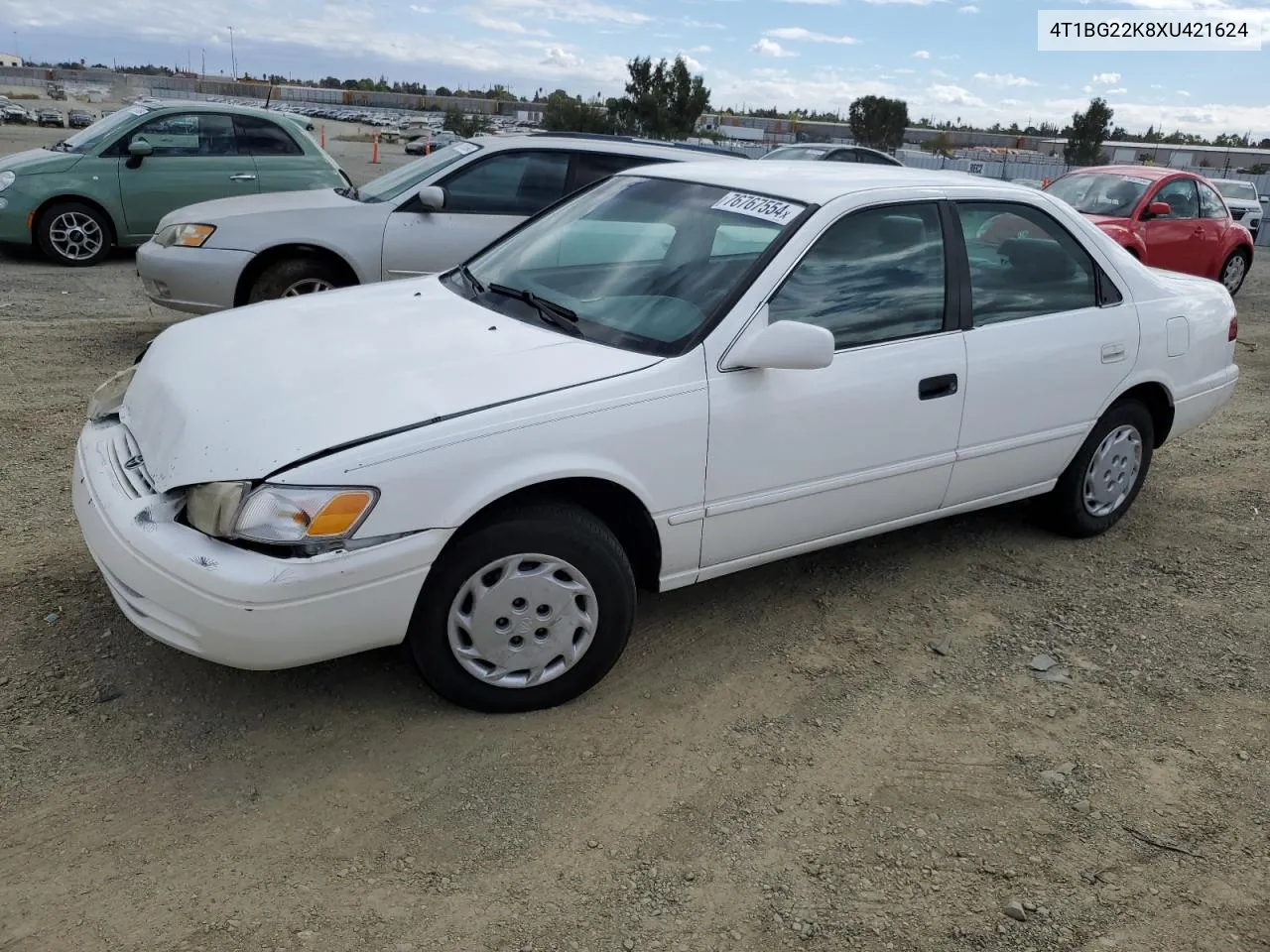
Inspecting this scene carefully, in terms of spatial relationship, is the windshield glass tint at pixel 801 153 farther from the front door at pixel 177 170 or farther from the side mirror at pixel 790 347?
the side mirror at pixel 790 347

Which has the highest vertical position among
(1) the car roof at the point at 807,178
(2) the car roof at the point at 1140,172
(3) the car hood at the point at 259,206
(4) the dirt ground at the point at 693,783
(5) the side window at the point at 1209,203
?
(2) the car roof at the point at 1140,172

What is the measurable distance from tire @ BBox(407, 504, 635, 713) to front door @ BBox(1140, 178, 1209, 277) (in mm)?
9706

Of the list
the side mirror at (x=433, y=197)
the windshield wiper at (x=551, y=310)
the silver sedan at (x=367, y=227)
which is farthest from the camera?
the silver sedan at (x=367, y=227)

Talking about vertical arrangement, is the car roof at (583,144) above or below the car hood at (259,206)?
above

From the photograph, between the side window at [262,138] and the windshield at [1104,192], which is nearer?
the side window at [262,138]

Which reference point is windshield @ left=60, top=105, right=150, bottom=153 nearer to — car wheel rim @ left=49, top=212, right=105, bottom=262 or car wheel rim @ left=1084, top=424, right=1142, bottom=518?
car wheel rim @ left=49, top=212, right=105, bottom=262

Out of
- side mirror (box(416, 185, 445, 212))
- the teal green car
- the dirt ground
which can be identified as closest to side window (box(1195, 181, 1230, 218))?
the dirt ground

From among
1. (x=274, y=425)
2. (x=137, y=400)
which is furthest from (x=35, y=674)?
(x=274, y=425)

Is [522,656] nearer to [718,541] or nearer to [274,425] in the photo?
[718,541]

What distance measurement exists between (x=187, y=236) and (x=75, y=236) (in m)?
4.24

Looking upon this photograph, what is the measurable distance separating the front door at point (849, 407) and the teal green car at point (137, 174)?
7.40 m

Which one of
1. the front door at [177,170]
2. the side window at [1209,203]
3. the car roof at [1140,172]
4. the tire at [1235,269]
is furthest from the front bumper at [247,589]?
the tire at [1235,269]

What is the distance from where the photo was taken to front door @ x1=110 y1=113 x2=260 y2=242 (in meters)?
9.96

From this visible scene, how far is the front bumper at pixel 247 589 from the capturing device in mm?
2688
